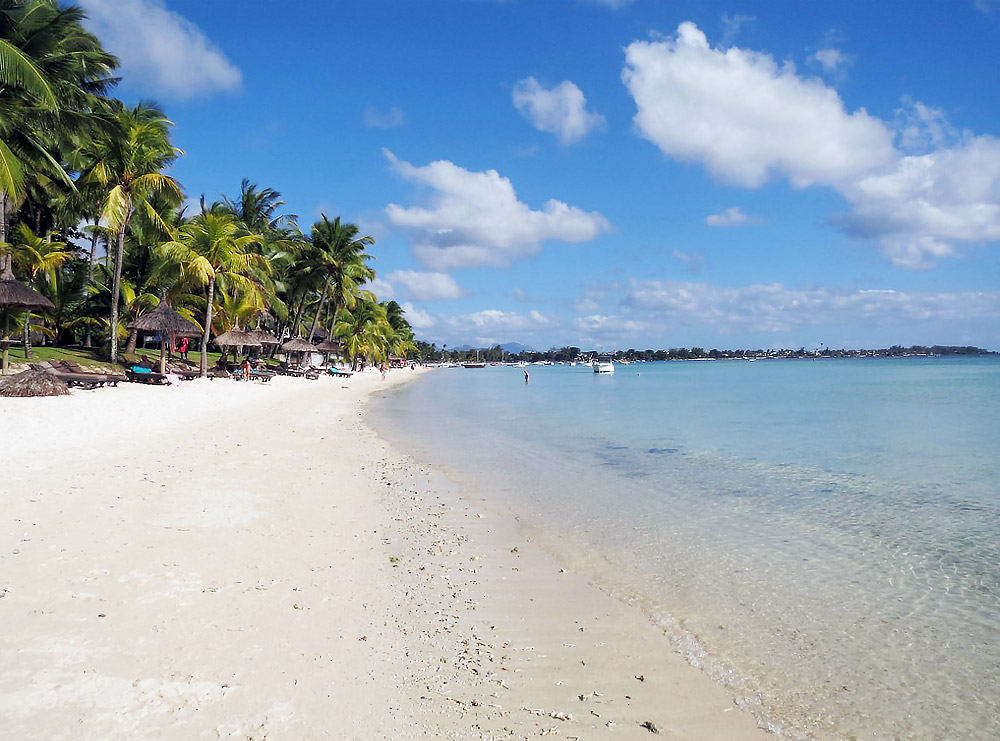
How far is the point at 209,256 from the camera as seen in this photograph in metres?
29.6

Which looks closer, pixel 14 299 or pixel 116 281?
pixel 14 299

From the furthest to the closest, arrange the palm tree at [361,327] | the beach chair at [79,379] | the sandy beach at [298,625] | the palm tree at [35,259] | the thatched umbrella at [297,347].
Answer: the palm tree at [361,327]
the thatched umbrella at [297,347]
the palm tree at [35,259]
the beach chair at [79,379]
the sandy beach at [298,625]

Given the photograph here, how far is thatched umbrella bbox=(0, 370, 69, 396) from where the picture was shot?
571 inches

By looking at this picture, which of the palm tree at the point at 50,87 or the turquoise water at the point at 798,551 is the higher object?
the palm tree at the point at 50,87

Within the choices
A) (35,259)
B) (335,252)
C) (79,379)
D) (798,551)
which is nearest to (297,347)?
(335,252)

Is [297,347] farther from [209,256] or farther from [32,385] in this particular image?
[32,385]

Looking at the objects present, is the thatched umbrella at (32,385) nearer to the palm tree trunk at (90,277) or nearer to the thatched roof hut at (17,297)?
the thatched roof hut at (17,297)

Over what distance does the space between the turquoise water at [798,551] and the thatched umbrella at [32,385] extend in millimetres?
8880

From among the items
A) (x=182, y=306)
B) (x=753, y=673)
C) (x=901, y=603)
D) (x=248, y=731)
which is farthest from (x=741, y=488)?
(x=182, y=306)

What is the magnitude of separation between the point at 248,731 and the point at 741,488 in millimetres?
8863

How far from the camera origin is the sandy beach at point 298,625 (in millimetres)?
2949

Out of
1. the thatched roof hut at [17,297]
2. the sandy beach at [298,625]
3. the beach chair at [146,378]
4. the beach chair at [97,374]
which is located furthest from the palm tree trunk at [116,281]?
the sandy beach at [298,625]

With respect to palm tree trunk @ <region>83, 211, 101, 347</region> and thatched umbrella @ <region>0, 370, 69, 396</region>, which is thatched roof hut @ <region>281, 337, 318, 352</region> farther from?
thatched umbrella @ <region>0, 370, 69, 396</region>

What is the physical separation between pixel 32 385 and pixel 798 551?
56.2 feet
